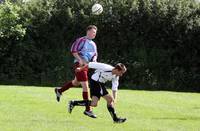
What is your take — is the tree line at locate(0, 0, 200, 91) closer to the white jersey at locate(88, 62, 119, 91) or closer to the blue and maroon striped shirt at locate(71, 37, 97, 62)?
the blue and maroon striped shirt at locate(71, 37, 97, 62)

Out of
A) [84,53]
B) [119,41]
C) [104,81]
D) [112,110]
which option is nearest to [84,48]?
[84,53]

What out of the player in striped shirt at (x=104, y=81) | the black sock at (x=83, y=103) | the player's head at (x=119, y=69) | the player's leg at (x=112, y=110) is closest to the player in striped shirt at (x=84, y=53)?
the black sock at (x=83, y=103)

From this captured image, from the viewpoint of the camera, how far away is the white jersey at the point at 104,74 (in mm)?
11906

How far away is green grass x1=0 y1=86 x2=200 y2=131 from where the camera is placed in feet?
37.2

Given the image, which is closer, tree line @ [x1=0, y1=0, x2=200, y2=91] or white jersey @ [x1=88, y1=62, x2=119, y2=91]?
white jersey @ [x1=88, y1=62, x2=119, y2=91]

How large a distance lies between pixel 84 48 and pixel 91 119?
1.63 m

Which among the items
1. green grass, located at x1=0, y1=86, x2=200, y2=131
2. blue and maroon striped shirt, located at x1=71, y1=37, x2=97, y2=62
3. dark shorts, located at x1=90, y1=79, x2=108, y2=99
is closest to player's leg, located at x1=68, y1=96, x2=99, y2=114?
dark shorts, located at x1=90, y1=79, x2=108, y2=99

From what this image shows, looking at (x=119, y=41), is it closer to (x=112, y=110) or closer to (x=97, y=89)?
(x=97, y=89)

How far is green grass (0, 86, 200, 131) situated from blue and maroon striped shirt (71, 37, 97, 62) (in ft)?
4.46

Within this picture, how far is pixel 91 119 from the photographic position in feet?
42.1

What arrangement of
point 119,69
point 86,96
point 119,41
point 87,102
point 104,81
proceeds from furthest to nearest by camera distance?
1. point 119,41
2. point 86,96
3. point 87,102
4. point 104,81
5. point 119,69

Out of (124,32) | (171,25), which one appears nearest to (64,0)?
(124,32)

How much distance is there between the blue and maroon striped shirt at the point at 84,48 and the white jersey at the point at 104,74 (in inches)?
37.9

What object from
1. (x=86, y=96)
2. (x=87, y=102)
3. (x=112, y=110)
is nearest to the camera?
(x=112, y=110)
